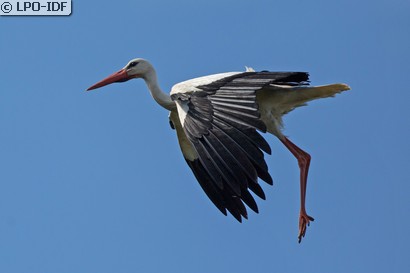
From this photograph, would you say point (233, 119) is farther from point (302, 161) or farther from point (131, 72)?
point (302, 161)

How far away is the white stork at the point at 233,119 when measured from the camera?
14.5 metres

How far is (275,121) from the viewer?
1741cm

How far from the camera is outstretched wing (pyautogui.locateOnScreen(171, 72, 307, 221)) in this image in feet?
47.5

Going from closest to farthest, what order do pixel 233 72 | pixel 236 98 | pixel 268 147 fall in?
pixel 268 147 → pixel 236 98 → pixel 233 72

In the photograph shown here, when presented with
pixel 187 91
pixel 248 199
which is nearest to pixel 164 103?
pixel 187 91

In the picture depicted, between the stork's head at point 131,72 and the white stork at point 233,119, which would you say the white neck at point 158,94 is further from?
the stork's head at point 131,72

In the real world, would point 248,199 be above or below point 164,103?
below

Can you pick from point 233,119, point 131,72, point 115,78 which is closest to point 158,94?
point 131,72

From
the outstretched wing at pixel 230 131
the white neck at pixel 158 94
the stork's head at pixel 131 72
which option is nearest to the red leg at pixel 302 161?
the outstretched wing at pixel 230 131

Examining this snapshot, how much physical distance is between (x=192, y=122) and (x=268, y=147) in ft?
4.23

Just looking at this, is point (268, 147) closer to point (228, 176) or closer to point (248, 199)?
point (228, 176)

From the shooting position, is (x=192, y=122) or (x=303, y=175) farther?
(x=303, y=175)

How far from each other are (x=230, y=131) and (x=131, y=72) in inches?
131

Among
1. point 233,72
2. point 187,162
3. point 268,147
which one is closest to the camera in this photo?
point 268,147
